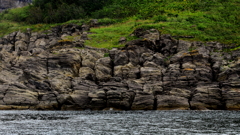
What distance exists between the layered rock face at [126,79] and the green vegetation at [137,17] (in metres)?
15.3

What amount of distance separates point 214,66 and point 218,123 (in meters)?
33.8

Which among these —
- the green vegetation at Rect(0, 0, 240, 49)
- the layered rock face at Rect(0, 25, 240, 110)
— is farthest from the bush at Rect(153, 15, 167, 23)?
the layered rock face at Rect(0, 25, 240, 110)

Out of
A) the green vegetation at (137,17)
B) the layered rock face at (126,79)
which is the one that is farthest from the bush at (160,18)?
the layered rock face at (126,79)

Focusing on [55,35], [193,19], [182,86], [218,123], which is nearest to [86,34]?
[55,35]

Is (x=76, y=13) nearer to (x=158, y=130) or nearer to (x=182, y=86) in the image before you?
(x=182, y=86)

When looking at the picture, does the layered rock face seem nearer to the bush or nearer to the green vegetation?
the green vegetation

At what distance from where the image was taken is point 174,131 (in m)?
33.1

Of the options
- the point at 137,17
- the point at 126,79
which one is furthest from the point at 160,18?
the point at 126,79

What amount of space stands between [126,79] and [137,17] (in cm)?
6023

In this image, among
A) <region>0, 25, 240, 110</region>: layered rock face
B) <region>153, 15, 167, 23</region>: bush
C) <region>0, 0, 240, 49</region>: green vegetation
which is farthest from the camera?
<region>153, 15, 167, 23</region>: bush

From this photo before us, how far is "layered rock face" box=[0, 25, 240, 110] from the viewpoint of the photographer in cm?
6099

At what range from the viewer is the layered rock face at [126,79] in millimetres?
60991

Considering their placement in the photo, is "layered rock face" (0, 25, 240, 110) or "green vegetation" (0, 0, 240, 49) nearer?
"layered rock face" (0, 25, 240, 110)

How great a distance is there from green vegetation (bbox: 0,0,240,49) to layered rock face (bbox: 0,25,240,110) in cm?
1527
